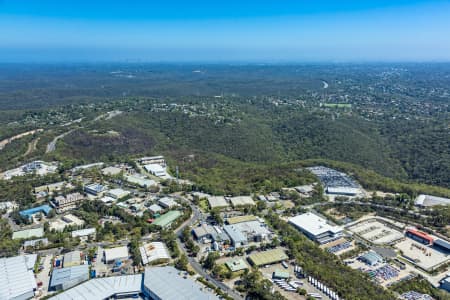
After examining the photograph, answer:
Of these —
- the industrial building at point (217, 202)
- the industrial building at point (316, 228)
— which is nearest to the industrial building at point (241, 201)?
the industrial building at point (217, 202)

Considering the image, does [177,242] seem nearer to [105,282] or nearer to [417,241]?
[105,282]

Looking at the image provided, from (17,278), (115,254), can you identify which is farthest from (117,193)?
(17,278)

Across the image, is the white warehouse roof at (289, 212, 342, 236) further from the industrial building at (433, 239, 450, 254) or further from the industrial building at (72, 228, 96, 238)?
the industrial building at (72, 228, 96, 238)

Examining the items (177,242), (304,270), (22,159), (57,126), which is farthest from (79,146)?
(304,270)

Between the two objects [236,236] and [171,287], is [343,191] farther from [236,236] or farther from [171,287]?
[171,287]

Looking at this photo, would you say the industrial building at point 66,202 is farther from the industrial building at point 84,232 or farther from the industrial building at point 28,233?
the industrial building at point 84,232

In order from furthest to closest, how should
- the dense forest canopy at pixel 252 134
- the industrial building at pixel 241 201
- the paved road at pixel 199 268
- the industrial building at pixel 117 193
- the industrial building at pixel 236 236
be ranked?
1. the dense forest canopy at pixel 252 134
2. the industrial building at pixel 117 193
3. the industrial building at pixel 241 201
4. the industrial building at pixel 236 236
5. the paved road at pixel 199 268
